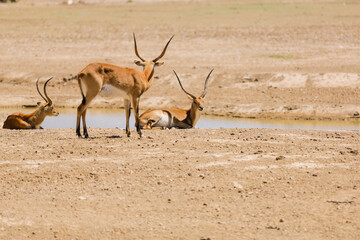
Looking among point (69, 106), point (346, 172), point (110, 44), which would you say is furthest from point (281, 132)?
point (110, 44)

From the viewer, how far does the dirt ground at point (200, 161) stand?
7.49 m

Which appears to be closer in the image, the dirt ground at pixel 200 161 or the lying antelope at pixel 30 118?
the dirt ground at pixel 200 161

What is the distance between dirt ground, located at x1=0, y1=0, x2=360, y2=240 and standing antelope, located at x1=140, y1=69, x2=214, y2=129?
2.05 m

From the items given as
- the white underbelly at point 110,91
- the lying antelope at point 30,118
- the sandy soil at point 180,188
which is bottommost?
the lying antelope at point 30,118

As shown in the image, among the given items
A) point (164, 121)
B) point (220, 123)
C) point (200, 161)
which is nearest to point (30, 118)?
point (164, 121)

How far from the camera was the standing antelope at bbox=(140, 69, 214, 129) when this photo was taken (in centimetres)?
1441

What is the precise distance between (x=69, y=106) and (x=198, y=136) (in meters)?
7.58

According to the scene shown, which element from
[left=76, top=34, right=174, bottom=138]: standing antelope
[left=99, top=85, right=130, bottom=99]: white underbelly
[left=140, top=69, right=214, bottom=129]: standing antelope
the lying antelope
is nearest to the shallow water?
[left=140, top=69, right=214, bottom=129]: standing antelope

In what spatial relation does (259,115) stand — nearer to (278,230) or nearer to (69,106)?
(69,106)

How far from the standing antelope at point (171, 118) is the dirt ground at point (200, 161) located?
2.05 metres

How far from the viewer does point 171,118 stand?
586 inches

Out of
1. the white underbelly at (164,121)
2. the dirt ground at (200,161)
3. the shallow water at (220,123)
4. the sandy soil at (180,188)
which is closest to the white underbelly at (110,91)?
the dirt ground at (200,161)

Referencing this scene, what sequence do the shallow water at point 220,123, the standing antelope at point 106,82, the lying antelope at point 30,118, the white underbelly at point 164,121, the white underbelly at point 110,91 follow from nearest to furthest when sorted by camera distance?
the standing antelope at point 106,82
the white underbelly at point 110,91
the lying antelope at point 30,118
the white underbelly at point 164,121
the shallow water at point 220,123

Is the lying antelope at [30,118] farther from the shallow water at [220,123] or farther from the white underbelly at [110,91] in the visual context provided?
the white underbelly at [110,91]
